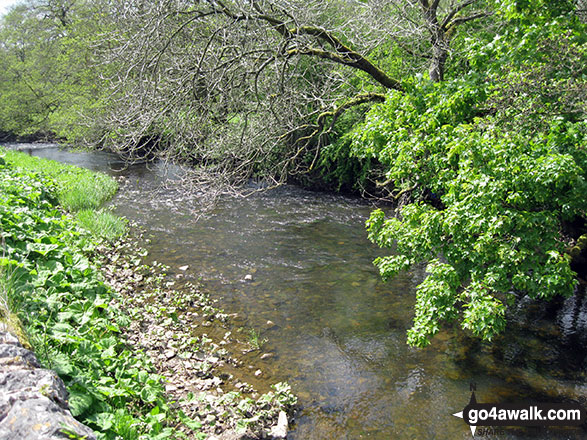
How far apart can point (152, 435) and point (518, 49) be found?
6.03 m

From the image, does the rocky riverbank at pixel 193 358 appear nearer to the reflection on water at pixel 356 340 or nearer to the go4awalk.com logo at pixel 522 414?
the reflection on water at pixel 356 340

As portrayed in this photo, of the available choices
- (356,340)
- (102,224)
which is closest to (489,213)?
(356,340)

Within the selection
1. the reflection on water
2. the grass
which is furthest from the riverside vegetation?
the grass

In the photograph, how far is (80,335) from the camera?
4199 millimetres

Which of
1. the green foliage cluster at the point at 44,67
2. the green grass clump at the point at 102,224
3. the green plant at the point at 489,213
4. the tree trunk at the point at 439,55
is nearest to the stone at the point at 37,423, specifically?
the green plant at the point at 489,213

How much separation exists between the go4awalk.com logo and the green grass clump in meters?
8.28

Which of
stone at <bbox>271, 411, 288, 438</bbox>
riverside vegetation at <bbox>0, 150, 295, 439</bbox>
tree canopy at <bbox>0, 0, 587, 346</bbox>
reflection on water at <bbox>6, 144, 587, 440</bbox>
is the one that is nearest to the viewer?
riverside vegetation at <bbox>0, 150, 295, 439</bbox>

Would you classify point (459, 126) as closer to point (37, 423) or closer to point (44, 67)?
point (37, 423)

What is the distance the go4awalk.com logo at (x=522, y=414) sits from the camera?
15.8 feet

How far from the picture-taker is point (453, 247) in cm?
543

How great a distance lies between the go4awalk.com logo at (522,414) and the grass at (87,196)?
326 inches

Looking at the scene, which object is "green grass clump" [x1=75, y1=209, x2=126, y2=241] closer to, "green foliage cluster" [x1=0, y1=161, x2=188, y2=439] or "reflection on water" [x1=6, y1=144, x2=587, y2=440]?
"reflection on water" [x1=6, y1=144, x2=587, y2=440]

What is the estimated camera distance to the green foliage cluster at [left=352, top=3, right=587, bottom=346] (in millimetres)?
4723

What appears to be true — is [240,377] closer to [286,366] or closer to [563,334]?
[286,366]
